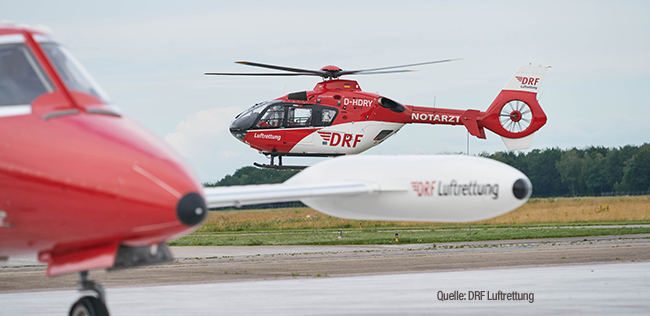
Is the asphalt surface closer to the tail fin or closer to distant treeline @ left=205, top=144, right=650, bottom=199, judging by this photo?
the tail fin

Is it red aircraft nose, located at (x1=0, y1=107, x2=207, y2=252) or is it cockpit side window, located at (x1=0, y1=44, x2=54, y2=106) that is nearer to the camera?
red aircraft nose, located at (x1=0, y1=107, x2=207, y2=252)

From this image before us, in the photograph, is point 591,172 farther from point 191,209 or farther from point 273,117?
point 191,209

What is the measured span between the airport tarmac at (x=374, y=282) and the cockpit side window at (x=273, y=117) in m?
5.23

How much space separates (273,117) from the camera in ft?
88.4

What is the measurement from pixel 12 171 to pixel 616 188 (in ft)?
365

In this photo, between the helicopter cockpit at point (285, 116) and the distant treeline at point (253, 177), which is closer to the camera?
the helicopter cockpit at point (285, 116)

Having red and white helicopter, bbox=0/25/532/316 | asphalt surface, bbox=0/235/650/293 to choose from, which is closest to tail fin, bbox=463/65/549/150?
asphalt surface, bbox=0/235/650/293

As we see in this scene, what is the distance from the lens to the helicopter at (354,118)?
26.5 m

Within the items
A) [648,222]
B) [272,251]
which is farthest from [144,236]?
[648,222]

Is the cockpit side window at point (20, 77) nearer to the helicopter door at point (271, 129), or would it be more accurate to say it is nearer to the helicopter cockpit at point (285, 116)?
the helicopter cockpit at point (285, 116)

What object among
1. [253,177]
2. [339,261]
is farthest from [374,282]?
[253,177]

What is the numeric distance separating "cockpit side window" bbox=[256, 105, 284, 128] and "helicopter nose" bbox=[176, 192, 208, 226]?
2203cm

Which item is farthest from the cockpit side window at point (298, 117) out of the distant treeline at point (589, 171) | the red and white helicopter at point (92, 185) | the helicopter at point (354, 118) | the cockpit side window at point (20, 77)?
the distant treeline at point (589, 171)

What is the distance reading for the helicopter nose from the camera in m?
4.83
